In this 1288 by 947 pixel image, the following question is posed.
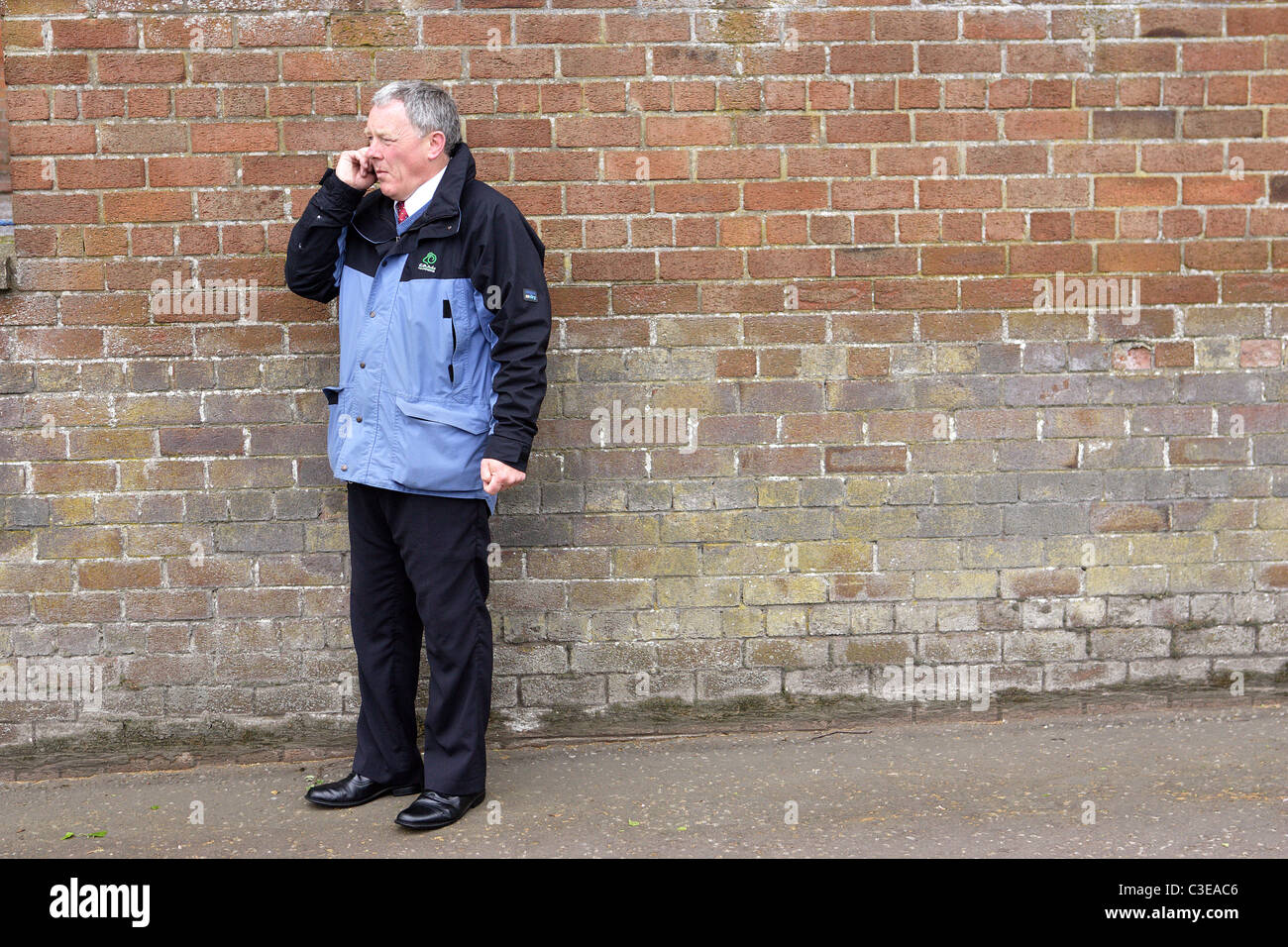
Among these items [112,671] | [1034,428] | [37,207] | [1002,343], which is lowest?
[112,671]

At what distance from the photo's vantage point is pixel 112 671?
4.46m

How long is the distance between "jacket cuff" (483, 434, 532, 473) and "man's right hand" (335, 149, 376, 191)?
2.98ft

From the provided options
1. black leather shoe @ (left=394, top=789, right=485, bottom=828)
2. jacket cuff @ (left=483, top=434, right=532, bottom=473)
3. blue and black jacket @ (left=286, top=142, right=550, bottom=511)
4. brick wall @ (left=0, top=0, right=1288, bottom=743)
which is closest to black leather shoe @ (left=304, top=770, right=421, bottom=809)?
black leather shoe @ (left=394, top=789, right=485, bottom=828)

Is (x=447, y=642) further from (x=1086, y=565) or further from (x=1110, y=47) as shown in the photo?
(x=1110, y=47)

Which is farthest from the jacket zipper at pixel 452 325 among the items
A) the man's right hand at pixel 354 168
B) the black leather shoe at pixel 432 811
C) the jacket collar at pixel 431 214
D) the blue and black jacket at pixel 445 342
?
the black leather shoe at pixel 432 811

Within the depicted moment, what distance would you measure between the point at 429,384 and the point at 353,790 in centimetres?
136

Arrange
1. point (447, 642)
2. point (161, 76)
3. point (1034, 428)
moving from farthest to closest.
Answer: point (1034, 428), point (161, 76), point (447, 642)

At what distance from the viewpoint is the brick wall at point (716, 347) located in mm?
4324

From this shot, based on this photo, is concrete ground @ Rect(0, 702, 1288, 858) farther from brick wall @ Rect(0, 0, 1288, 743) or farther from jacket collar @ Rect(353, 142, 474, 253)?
jacket collar @ Rect(353, 142, 474, 253)

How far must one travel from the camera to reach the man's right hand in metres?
3.89

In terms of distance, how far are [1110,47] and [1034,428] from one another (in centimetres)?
135

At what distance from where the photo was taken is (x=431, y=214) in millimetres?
3838

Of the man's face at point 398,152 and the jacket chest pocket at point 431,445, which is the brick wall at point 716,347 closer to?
the man's face at point 398,152

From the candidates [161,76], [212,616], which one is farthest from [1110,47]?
[212,616]
